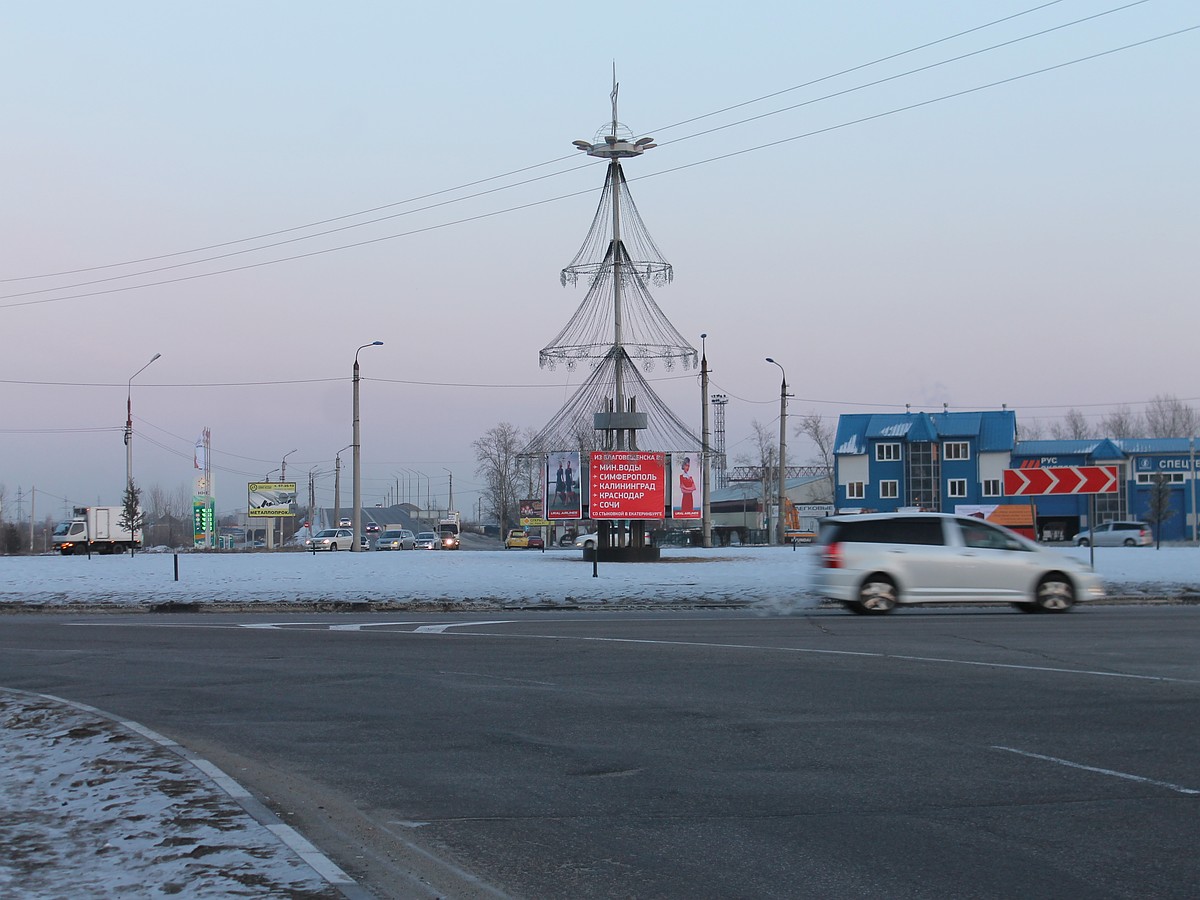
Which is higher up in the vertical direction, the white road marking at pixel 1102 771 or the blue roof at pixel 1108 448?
the blue roof at pixel 1108 448

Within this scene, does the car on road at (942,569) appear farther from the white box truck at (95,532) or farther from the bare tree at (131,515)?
the white box truck at (95,532)

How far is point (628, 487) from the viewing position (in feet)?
147

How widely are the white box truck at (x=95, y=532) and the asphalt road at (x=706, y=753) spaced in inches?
2455

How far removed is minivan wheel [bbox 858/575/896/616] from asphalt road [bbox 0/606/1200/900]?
11.9ft

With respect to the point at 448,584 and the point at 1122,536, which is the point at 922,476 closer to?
the point at 1122,536

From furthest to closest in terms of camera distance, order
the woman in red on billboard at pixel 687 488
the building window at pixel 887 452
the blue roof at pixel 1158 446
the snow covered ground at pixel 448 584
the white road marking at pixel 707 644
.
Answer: the building window at pixel 887 452, the blue roof at pixel 1158 446, the woman in red on billboard at pixel 687 488, the snow covered ground at pixel 448 584, the white road marking at pixel 707 644

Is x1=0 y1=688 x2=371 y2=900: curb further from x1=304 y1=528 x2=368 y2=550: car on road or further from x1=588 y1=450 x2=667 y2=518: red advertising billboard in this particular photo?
x1=304 y1=528 x2=368 y2=550: car on road

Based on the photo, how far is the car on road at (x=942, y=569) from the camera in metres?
20.4

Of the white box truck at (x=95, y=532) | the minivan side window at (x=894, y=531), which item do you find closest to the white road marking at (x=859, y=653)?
the minivan side window at (x=894, y=531)

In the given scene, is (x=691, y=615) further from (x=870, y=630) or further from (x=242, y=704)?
(x=242, y=704)

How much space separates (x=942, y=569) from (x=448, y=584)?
13.4 meters

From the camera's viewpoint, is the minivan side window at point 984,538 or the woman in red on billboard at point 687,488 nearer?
the minivan side window at point 984,538

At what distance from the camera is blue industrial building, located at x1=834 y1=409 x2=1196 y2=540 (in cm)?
9075

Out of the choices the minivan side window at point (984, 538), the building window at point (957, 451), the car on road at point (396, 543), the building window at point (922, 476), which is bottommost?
the car on road at point (396, 543)
